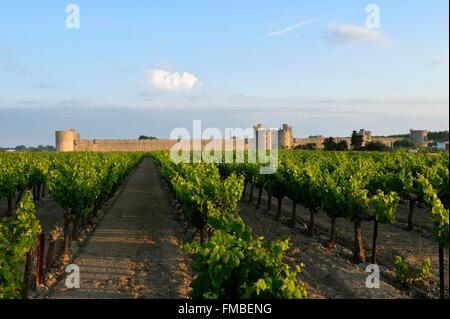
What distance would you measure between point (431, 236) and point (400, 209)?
18.8ft

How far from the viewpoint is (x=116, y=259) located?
12328 millimetres

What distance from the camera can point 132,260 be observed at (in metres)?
12.3

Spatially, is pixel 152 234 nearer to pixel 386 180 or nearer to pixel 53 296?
pixel 53 296

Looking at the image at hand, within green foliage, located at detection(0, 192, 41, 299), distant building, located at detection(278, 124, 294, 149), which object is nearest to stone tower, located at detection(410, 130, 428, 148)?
distant building, located at detection(278, 124, 294, 149)

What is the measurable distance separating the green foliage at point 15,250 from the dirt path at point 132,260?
1598 mm

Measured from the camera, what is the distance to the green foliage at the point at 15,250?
292 inches

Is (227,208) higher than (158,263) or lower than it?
higher

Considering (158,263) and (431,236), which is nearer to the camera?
(158,263)

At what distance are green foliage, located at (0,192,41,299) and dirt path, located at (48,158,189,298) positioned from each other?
1598mm

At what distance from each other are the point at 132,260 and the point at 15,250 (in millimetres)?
4687

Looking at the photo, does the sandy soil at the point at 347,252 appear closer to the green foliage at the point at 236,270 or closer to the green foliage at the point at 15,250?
the green foliage at the point at 236,270

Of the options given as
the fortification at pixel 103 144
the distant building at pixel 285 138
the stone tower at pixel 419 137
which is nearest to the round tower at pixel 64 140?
the fortification at pixel 103 144
